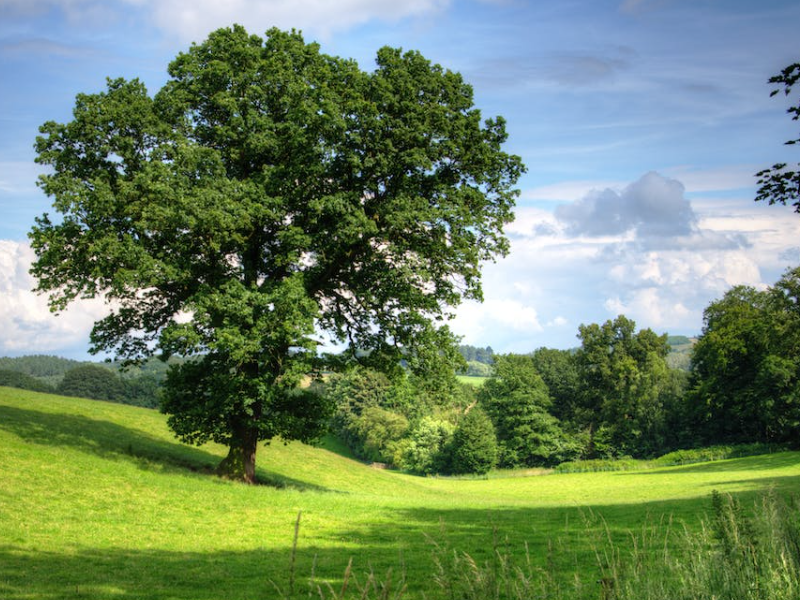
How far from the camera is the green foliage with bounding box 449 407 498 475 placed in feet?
280

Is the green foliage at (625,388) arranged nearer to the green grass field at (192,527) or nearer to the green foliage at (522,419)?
the green foliage at (522,419)

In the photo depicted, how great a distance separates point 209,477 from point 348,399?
7573cm

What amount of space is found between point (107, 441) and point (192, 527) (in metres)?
14.6

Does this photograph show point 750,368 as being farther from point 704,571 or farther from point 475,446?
point 704,571

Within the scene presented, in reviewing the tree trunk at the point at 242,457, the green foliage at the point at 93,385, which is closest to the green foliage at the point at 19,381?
the green foliage at the point at 93,385

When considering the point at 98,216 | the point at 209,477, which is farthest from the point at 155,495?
the point at 98,216

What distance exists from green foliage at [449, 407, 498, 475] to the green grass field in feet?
180

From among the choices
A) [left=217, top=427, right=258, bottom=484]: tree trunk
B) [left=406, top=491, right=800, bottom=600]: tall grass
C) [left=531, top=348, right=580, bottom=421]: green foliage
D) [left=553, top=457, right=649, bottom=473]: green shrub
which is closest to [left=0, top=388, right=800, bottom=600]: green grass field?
[left=406, top=491, right=800, bottom=600]: tall grass

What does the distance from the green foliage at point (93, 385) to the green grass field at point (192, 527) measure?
64.6 meters

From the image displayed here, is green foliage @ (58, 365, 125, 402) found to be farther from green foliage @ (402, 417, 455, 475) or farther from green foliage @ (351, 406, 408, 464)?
green foliage @ (402, 417, 455, 475)

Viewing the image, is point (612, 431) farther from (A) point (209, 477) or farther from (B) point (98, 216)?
(B) point (98, 216)

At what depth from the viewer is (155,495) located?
22281 mm

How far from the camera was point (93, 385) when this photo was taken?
9656 cm

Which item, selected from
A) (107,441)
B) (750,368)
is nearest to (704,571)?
(107,441)
